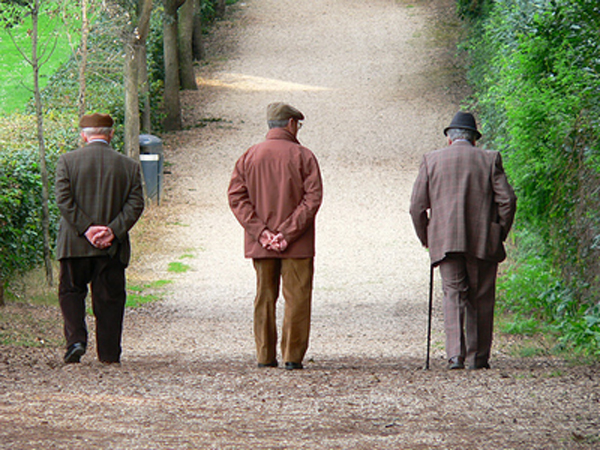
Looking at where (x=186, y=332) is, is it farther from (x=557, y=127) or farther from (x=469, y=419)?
(x=469, y=419)

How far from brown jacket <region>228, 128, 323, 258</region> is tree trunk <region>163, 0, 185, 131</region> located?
16.1 metres

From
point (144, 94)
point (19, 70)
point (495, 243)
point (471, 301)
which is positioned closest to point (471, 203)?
point (495, 243)

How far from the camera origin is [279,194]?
6684 mm

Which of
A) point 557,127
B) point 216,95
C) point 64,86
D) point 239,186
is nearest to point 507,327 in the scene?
point 557,127

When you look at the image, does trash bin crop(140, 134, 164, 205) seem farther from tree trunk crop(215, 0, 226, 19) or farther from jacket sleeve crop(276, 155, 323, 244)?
tree trunk crop(215, 0, 226, 19)

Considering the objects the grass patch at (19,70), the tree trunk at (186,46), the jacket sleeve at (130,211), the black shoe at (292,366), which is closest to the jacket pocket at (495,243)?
the black shoe at (292,366)

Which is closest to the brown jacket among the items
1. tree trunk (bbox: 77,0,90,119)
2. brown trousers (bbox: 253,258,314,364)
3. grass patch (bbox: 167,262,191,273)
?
brown trousers (bbox: 253,258,314,364)

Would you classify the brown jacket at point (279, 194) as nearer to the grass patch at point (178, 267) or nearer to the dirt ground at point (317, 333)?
the dirt ground at point (317, 333)

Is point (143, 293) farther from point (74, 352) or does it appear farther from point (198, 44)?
point (198, 44)

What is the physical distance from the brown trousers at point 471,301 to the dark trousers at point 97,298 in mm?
2528

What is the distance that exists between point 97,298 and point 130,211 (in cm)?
71

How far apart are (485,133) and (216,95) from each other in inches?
511

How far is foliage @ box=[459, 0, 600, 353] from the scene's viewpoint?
736 cm

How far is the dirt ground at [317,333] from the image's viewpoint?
4.36 m
